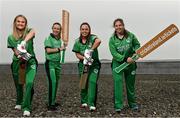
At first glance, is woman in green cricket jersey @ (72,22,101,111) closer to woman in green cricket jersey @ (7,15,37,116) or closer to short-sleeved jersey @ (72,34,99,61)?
short-sleeved jersey @ (72,34,99,61)

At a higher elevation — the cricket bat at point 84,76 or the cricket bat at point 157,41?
the cricket bat at point 157,41

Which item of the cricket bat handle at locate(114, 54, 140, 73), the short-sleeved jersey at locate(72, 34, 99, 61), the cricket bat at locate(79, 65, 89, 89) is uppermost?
the short-sleeved jersey at locate(72, 34, 99, 61)

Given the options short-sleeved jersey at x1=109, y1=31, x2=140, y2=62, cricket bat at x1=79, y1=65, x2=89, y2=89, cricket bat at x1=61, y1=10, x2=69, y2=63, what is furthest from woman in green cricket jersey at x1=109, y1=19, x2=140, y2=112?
cricket bat at x1=61, y1=10, x2=69, y2=63

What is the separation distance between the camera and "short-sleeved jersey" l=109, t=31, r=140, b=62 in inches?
289

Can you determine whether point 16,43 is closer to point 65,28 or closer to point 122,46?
point 65,28

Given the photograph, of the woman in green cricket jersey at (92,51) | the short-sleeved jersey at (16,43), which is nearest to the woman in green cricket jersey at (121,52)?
the woman in green cricket jersey at (92,51)

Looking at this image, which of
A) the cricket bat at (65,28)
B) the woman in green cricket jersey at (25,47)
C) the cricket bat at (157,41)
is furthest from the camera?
the cricket bat at (65,28)

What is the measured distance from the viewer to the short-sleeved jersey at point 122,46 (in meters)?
7.34

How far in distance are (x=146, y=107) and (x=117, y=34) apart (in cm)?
202

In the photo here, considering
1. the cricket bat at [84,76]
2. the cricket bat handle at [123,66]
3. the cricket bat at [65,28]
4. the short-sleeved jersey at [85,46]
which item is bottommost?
the cricket bat at [84,76]

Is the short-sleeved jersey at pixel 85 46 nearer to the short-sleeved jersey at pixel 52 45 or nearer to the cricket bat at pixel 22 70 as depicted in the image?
the short-sleeved jersey at pixel 52 45

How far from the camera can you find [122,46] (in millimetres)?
7363

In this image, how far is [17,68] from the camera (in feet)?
24.4

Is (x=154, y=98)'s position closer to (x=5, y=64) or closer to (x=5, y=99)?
(x=5, y=99)
